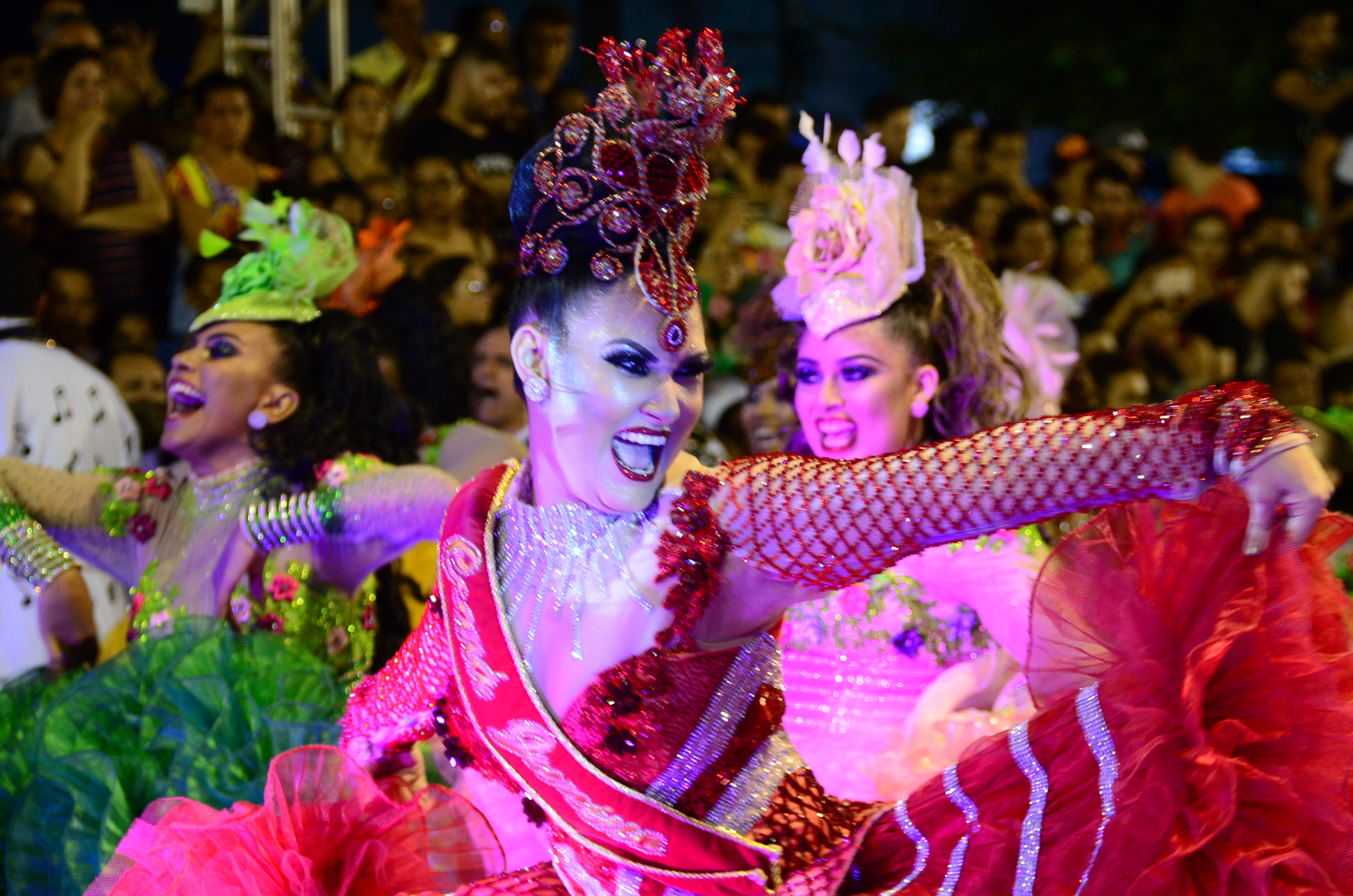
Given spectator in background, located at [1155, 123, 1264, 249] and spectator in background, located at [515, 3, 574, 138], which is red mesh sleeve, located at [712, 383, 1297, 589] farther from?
spectator in background, located at [1155, 123, 1264, 249]

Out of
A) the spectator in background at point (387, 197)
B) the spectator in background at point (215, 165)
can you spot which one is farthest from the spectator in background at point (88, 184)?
the spectator in background at point (387, 197)

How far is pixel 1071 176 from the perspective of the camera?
25.3 feet

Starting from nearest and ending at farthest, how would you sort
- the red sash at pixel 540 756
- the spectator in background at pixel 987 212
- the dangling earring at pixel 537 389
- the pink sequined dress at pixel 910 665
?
the red sash at pixel 540 756, the dangling earring at pixel 537 389, the pink sequined dress at pixel 910 665, the spectator in background at pixel 987 212

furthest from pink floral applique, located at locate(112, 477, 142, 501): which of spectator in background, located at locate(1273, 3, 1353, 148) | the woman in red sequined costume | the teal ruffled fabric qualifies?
spectator in background, located at locate(1273, 3, 1353, 148)

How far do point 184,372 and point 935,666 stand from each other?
1791 millimetres

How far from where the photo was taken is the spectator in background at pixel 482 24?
605cm

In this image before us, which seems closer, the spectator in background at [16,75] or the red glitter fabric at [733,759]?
the red glitter fabric at [733,759]

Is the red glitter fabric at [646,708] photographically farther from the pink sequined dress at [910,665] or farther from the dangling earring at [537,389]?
the pink sequined dress at [910,665]

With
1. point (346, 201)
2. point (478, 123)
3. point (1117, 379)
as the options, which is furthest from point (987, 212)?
point (346, 201)

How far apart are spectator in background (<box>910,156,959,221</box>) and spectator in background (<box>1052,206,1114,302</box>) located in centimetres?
56

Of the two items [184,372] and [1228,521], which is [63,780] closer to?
[184,372]

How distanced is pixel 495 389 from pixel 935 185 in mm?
2941

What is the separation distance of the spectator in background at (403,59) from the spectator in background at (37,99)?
1.11 m

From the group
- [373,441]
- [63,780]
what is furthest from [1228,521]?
[373,441]
